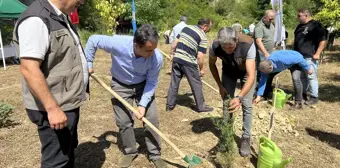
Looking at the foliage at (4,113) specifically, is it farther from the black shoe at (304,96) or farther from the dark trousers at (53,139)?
the black shoe at (304,96)

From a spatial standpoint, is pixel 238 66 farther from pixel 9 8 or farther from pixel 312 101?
pixel 9 8

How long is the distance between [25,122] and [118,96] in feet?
9.08

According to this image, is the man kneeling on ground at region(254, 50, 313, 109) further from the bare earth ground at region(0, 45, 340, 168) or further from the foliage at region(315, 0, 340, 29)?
the foliage at region(315, 0, 340, 29)

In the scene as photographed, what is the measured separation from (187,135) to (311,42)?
3.12 metres

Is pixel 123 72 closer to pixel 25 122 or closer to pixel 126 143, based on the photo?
pixel 126 143

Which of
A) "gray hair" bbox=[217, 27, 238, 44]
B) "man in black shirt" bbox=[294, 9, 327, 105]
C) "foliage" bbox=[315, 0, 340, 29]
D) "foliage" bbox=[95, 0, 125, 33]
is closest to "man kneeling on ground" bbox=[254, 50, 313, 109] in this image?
"man in black shirt" bbox=[294, 9, 327, 105]

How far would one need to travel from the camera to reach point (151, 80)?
341 cm

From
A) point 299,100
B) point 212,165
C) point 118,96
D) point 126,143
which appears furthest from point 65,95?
point 299,100

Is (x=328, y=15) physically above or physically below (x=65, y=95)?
above

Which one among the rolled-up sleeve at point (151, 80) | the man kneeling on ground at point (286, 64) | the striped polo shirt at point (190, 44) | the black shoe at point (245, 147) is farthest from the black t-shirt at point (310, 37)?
the rolled-up sleeve at point (151, 80)

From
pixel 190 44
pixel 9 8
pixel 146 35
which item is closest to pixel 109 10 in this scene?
pixel 9 8

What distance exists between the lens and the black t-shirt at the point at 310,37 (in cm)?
591

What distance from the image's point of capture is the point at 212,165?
3.76 meters

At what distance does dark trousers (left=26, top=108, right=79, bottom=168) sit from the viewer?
7.95 feet
